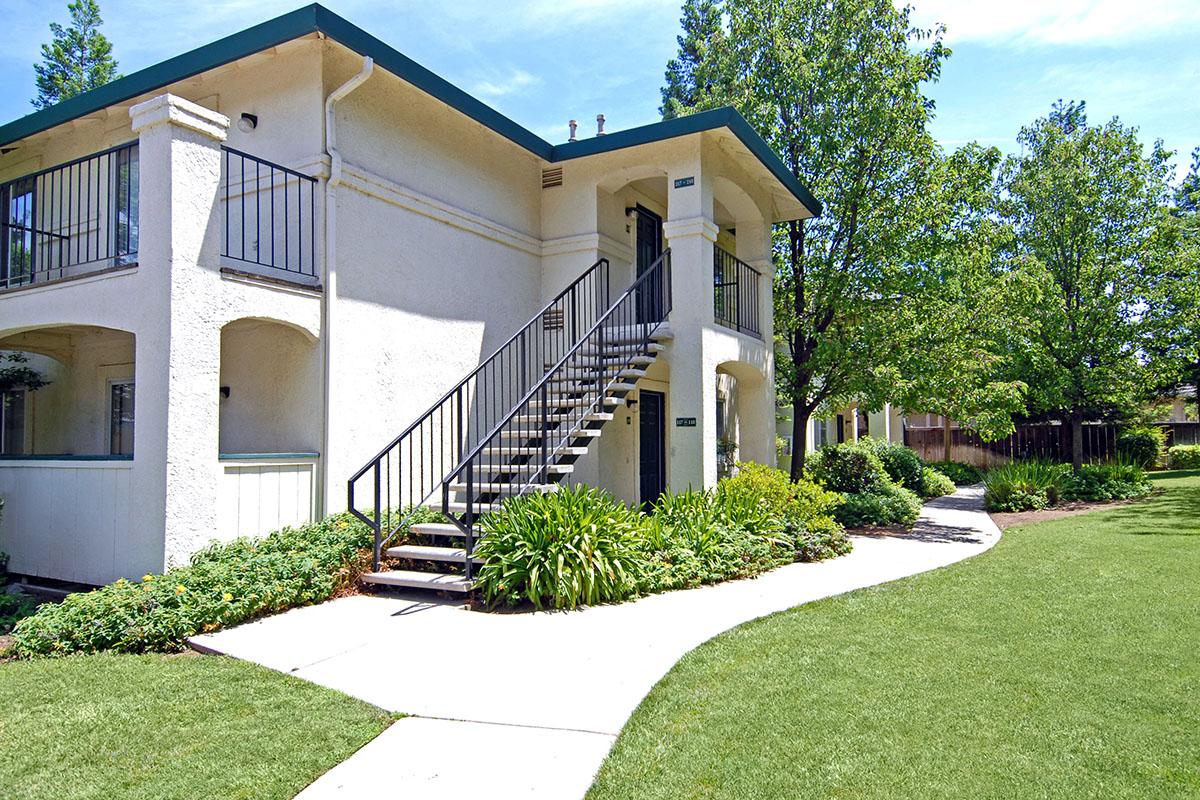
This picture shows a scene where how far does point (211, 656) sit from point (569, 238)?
777cm

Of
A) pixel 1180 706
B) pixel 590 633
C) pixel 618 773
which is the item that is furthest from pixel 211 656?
pixel 1180 706

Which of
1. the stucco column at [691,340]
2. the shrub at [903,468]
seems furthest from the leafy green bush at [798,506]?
the shrub at [903,468]

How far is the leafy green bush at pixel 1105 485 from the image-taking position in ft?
51.5

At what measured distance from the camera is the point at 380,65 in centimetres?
810

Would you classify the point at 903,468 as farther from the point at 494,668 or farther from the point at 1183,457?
the point at 494,668

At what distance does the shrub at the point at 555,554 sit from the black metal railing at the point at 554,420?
0.34 meters

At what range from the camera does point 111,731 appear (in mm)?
3855

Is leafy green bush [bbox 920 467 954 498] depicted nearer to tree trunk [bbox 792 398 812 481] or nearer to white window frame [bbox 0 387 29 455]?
tree trunk [bbox 792 398 812 481]

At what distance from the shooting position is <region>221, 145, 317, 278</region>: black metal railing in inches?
320

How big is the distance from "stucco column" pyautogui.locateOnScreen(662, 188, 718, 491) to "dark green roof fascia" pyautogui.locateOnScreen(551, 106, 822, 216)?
0.74 m

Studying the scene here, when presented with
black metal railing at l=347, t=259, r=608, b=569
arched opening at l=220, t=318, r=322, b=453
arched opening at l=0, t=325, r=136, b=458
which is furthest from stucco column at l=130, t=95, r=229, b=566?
arched opening at l=0, t=325, r=136, b=458

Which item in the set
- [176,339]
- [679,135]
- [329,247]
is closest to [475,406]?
[329,247]

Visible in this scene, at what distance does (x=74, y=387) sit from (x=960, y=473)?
21511 millimetres

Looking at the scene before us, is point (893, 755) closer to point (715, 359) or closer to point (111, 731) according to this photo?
point (111, 731)
